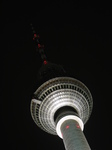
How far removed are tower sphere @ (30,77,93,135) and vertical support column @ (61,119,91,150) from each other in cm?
501

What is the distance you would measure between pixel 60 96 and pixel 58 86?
1.53m

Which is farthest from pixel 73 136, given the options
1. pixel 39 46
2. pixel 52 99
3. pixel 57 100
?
pixel 39 46

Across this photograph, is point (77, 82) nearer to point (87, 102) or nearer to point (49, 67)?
point (87, 102)

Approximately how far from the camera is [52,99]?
107 feet

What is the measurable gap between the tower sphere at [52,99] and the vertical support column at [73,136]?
197 inches

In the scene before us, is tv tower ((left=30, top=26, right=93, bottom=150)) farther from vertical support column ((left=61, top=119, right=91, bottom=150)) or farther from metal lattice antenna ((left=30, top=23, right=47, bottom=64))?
metal lattice antenna ((left=30, top=23, right=47, bottom=64))

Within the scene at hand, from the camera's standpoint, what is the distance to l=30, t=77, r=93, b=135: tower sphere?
3238 cm

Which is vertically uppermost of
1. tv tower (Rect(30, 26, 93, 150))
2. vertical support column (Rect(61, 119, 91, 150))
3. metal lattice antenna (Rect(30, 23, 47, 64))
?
metal lattice antenna (Rect(30, 23, 47, 64))

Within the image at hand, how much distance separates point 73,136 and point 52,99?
8793 mm

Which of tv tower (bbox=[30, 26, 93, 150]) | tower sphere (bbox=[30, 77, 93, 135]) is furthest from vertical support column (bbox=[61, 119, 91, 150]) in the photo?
tower sphere (bbox=[30, 77, 93, 135])

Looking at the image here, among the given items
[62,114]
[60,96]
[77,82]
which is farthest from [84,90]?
[62,114]

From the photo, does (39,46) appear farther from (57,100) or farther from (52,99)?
(57,100)

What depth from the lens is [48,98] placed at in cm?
3288

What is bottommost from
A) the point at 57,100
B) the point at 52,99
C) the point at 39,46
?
the point at 57,100
